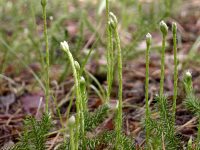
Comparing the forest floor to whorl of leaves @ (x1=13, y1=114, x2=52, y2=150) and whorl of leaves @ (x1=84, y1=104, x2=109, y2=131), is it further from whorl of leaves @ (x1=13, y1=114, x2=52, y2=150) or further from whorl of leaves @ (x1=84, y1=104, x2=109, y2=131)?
whorl of leaves @ (x1=13, y1=114, x2=52, y2=150)

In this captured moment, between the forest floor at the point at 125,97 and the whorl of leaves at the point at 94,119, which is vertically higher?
the whorl of leaves at the point at 94,119

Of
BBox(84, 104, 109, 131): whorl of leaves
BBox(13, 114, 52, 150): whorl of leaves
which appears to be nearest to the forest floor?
BBox(84, 104, 109, 131): whorl of leaves

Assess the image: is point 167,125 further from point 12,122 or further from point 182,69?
point 182,69

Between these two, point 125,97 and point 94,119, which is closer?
point 94,119

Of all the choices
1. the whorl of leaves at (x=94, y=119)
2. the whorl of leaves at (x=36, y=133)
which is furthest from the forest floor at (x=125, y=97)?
the whorl of leaves at (x=36, y=133)

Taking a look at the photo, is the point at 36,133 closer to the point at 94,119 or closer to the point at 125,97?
the point at 94,119

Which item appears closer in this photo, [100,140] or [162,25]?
[162,25]

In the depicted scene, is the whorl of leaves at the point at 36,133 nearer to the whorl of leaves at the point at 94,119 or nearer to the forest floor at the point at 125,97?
the whorl of leaves at the point at 94,119

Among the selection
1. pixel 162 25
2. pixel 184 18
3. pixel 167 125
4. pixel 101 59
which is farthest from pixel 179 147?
pixel 184 18

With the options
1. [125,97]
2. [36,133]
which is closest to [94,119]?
[36,133]

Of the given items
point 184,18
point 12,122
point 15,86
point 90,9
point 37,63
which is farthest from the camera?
point 90,9

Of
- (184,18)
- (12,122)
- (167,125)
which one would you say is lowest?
(12,122)
